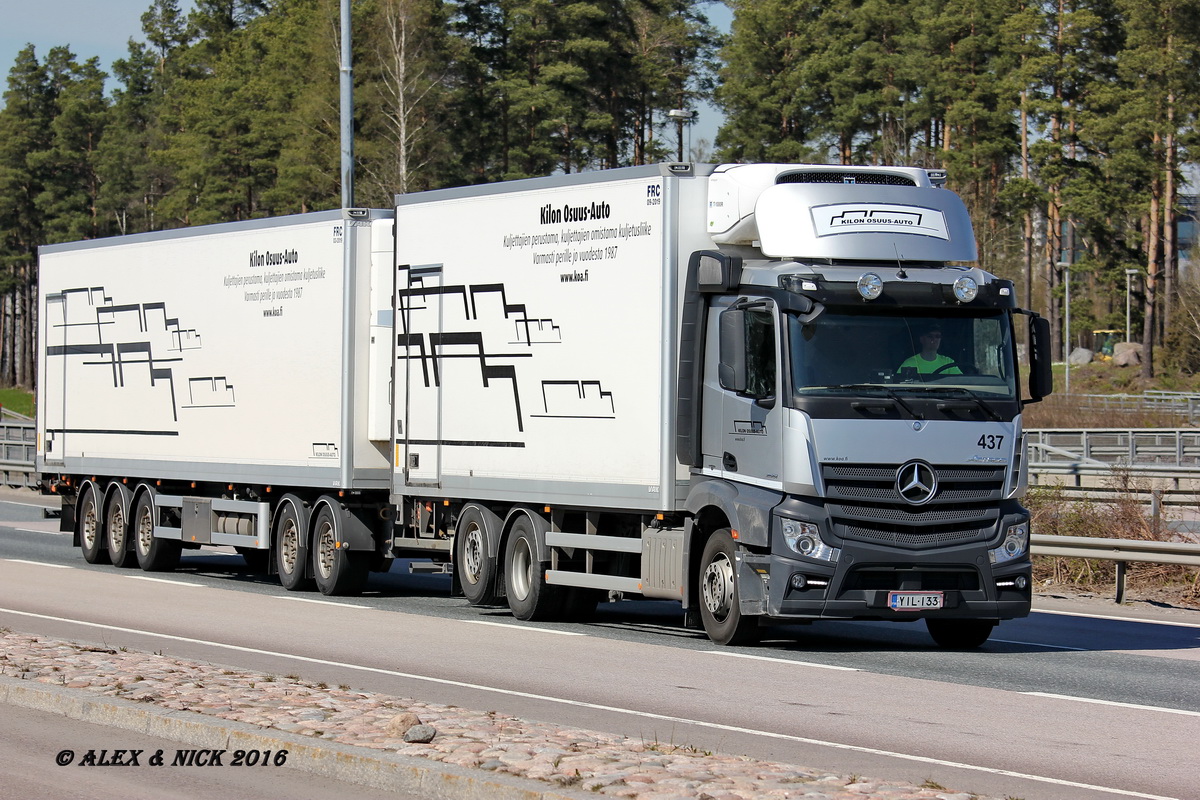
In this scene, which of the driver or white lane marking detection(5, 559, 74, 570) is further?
white lane marking detection(5, 559, 74, 570)

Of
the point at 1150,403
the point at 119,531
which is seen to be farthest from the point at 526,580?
the point at 1150,403

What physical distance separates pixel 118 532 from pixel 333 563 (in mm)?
5565

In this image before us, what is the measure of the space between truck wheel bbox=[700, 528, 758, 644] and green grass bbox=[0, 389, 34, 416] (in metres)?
82.1

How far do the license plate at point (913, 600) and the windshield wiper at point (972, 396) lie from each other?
1.51 metres

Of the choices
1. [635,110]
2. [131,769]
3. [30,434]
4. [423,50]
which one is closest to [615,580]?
[131,769]

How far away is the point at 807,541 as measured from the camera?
1323 centimetres

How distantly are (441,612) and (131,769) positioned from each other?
860 cm

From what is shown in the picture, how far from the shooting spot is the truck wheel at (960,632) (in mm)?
14539

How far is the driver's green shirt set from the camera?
1353cm

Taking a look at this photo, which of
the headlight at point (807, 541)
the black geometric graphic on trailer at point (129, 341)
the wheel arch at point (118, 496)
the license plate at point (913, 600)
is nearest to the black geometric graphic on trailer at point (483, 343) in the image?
the headlight at point (807, 541)

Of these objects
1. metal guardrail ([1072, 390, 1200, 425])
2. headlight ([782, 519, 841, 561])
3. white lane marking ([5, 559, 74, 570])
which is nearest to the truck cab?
headlight ([782, 519, 841, 561])

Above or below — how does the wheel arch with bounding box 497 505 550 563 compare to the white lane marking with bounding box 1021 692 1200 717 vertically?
above

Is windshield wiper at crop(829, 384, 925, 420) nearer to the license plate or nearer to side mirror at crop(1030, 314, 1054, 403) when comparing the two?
side mirror at crop(1030, 314, 1054, 403)

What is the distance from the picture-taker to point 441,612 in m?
17.3
